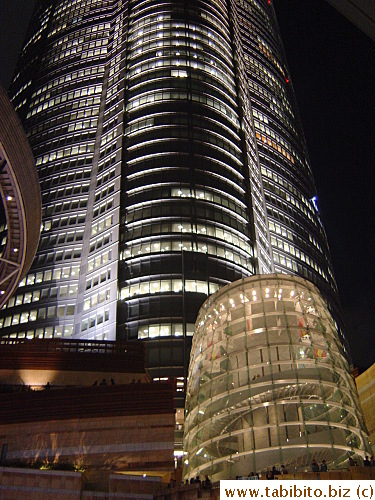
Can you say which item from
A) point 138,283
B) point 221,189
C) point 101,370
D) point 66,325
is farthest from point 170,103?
point 101,370

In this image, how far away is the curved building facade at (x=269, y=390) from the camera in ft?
97.2

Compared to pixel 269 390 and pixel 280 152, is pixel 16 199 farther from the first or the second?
pixel 280 152

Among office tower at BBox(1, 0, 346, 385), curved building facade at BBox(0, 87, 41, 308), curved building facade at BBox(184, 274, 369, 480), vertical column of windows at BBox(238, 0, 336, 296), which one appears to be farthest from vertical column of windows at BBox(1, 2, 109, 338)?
curved building facade at BBox(184, 274, 369, 480)

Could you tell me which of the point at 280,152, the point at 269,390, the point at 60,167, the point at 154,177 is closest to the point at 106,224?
the point at 154,177

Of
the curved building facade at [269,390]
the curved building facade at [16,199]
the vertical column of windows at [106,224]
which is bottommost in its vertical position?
the curved building facade at [269,390]

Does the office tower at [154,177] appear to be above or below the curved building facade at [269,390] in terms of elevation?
above

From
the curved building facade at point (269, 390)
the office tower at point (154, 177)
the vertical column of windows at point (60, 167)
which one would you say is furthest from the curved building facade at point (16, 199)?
the vertical column of windows at point (60, 167)

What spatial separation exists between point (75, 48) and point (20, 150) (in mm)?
97847

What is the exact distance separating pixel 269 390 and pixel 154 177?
5280 cm

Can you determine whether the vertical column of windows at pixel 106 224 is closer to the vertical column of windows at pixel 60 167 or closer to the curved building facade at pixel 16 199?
the vertical column of windows at pixel 60 167

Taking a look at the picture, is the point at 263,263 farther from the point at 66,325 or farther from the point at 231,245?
the point at 66,325

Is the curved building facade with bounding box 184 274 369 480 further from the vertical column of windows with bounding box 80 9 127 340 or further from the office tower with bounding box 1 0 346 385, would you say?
the vertical column of windows with bounding box 80 9 127 340

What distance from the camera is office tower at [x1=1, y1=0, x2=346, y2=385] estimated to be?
71.4 metres

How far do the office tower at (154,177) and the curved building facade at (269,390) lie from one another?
87.4 feet
